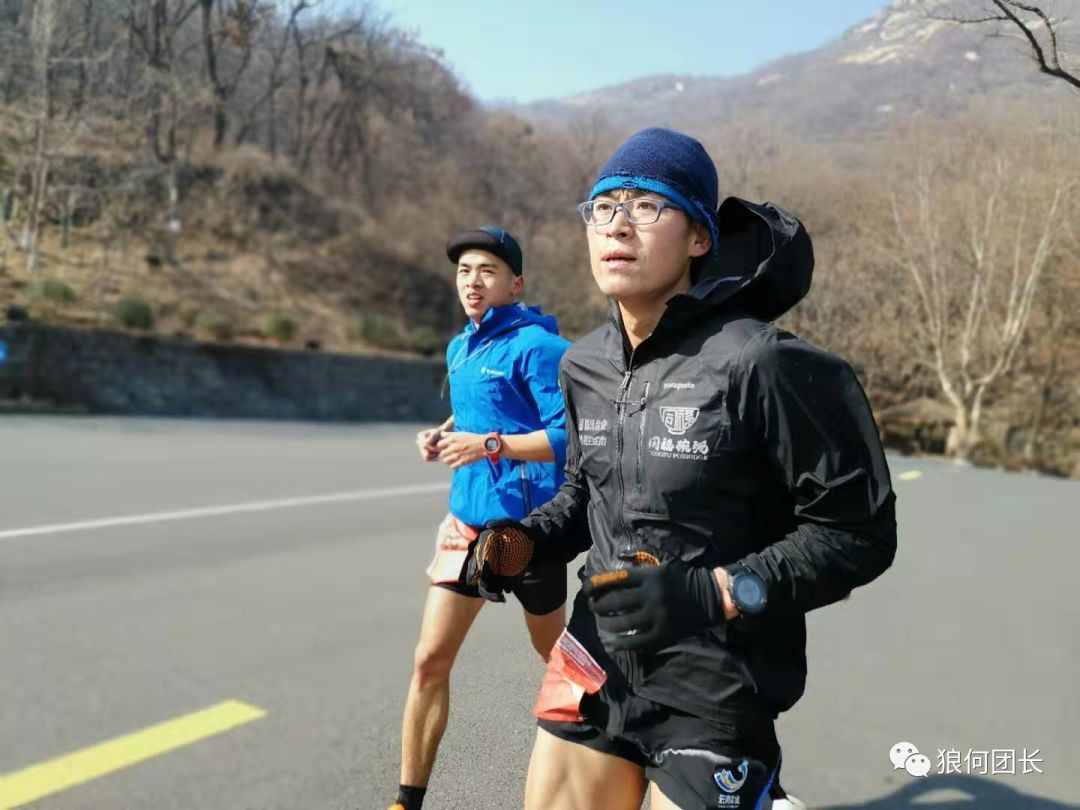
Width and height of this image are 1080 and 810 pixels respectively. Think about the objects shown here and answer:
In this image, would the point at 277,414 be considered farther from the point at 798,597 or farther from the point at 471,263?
the point at 798,597

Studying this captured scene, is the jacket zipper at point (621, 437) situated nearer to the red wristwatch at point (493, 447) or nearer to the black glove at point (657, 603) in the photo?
the black glove at point (657, 603)

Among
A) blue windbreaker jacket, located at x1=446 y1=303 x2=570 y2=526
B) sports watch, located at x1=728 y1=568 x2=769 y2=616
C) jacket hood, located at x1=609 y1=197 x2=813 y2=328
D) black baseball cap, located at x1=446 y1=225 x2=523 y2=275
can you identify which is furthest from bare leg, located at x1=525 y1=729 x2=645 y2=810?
black baseball cap, located at x1=446 y1=225 x2=523 y2=275

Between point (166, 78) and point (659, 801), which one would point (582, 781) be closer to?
point (659, 801)

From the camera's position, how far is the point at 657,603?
1.73 meters

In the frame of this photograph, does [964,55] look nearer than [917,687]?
Yes

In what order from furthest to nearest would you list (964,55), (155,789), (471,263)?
(964,55) → (471,263) → (155,789)

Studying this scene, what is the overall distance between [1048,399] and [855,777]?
25.8 meters

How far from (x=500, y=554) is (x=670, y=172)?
984 millimetres

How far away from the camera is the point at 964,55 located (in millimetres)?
4164

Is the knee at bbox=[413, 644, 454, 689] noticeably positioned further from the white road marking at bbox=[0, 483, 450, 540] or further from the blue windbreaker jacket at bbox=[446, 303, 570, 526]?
the white road marking at bbox=[0, 483, 450, 540]

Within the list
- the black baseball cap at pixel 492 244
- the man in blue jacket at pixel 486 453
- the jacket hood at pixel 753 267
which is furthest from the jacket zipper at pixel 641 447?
the black baseball cap at pixel 492 244

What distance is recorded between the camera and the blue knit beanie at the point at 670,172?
78.7 inches

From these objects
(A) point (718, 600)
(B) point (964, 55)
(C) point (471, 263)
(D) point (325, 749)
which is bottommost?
(D) point (325, 749)

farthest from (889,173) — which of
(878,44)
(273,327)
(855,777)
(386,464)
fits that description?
(273,327)
